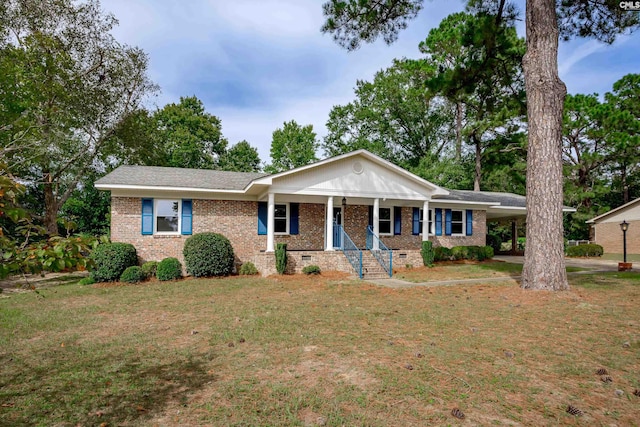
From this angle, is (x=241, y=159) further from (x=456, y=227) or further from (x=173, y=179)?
(x=456, y=227)

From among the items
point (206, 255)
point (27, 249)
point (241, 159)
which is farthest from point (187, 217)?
point (241, 159)

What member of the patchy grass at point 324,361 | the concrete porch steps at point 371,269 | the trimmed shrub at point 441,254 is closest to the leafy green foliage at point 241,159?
the trimmed shrub at point 441,254

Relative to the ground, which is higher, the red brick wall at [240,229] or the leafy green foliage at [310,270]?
the red brick wall at [240,229]

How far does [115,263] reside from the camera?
13094mm

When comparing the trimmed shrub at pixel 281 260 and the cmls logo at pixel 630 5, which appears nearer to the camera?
the cmls logo at pixel 630 5

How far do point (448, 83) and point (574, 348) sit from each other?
975 centimetres

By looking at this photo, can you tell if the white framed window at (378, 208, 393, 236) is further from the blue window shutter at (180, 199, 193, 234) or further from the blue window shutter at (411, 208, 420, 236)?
the blue window shutter at (180, 199, 193, 234)

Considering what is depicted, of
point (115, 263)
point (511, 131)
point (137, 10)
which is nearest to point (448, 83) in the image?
point (137, 10)

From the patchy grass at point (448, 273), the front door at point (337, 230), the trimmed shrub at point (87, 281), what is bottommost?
the trimmed shrub at point (87, 281)

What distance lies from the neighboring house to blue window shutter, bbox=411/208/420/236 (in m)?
17.2

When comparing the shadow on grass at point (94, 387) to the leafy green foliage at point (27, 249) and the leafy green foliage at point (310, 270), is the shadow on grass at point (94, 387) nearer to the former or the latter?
the leafy green foliage at point (27, 249)

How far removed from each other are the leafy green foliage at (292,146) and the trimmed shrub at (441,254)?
21912 mm

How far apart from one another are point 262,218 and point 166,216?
158 inches

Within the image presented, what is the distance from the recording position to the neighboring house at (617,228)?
25.6 metres
